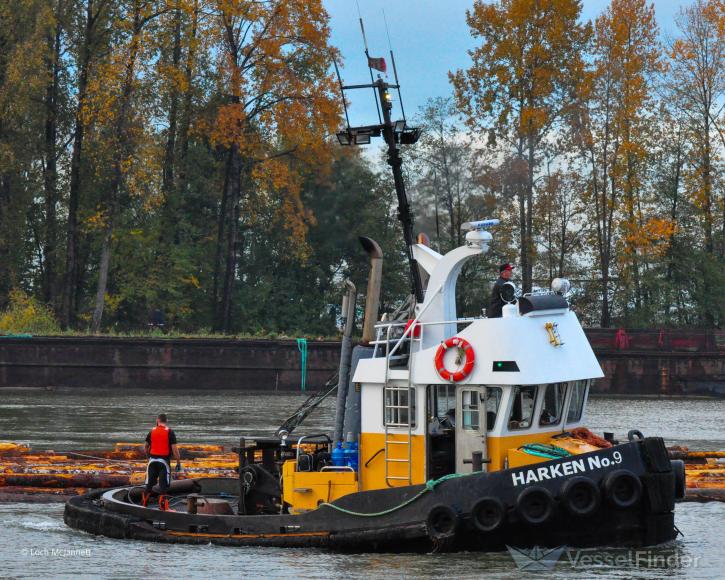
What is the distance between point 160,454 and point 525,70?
127ft

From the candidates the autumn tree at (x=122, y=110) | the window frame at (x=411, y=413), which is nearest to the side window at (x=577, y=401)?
the window frame at (x=411, y=413)

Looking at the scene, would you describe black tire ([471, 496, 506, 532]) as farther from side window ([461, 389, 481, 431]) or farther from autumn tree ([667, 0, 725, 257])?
autumn tree ([667, 0, 725, 257])

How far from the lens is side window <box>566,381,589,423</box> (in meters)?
17.3

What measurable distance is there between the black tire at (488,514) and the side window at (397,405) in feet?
4.78

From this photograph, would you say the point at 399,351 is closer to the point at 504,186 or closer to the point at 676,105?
the point at 504,186

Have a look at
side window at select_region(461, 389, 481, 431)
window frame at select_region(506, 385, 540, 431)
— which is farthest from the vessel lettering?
side window at select_region(461, 389, 481, 431)

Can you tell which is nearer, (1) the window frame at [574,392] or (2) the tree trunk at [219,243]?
(1) the window frame at [574,392]

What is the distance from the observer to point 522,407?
54.4ft

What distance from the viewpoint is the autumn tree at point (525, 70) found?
5403cm

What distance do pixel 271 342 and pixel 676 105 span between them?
70.7 feet

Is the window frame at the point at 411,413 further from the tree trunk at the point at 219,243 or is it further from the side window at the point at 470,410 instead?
the tree trunk at the point at 219,243

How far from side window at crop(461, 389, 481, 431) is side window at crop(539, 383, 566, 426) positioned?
0.98 m

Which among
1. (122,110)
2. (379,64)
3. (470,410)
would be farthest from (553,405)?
(122,110)

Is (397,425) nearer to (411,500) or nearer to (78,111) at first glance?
(411,500)
